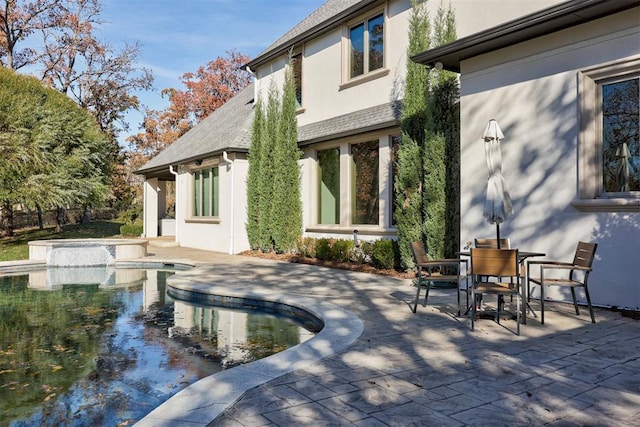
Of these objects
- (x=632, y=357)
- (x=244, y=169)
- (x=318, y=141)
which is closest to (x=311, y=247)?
(x=318, y=141)

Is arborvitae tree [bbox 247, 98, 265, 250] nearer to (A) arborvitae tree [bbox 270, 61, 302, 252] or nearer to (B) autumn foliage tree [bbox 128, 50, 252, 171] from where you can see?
(A) arborvitae tree [bbox 270, 61, 302, 252]

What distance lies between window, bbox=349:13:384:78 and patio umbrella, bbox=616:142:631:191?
708 centimetres

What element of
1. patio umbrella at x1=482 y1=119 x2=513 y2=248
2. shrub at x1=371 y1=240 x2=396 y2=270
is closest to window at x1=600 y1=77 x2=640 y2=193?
patio umbrella at x1=482 y1=119 x2=513 y2=248

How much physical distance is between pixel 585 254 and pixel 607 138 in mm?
2071

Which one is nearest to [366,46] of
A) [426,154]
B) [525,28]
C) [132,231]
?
[426,154]

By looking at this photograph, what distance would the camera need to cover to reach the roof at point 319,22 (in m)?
12.9

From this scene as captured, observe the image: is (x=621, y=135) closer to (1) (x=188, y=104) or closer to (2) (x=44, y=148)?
(2) (x=44, y=148)

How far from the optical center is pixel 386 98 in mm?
12344

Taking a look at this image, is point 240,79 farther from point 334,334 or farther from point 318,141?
point 334,334

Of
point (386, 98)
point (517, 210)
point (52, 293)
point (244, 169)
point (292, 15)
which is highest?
point (292, 15)

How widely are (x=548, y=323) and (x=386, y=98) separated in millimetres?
7978

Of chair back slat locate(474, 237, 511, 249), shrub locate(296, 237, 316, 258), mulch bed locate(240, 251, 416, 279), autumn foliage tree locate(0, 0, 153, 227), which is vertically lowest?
mulch bed locate(240, 251, 416, 279)

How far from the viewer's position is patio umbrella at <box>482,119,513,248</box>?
5.98 metres

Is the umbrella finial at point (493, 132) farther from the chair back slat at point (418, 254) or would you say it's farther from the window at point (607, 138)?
the chair back slat at point (418, 254)
